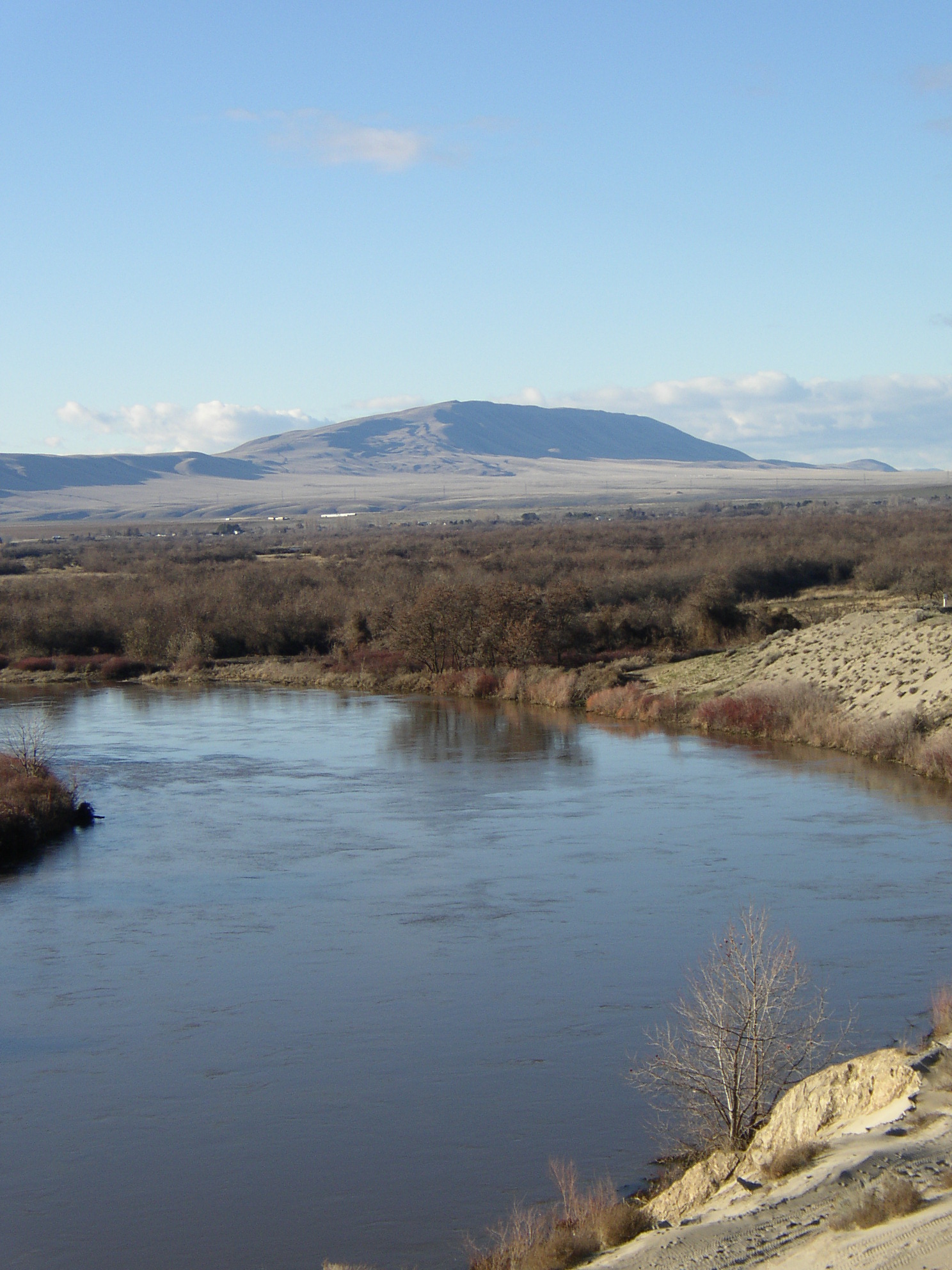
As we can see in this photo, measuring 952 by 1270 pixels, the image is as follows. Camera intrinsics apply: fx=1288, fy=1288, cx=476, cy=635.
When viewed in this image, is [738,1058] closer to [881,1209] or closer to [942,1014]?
[881,1209]

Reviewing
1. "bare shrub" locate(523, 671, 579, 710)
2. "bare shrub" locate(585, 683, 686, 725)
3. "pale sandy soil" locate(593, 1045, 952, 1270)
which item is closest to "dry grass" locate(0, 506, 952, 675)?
"bare shrub" locate(523, 671, 579, 710)

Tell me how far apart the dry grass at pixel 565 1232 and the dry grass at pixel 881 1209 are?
1816 millimetres

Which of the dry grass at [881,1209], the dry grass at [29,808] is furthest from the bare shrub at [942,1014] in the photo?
the dry grass at [29,808]

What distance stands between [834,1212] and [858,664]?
101 feet

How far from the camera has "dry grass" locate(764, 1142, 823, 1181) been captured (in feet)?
34.2

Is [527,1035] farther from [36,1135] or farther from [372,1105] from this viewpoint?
[36,1135]

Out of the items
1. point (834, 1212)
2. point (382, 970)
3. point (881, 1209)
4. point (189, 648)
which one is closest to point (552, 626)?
point (189, 648)

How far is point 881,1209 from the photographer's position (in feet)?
30.3

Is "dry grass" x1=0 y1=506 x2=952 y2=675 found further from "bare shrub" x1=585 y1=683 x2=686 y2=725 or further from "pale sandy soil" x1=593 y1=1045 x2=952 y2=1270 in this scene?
"pale sandy soil" x1=593 y1=1045 x2=952 y2=1270

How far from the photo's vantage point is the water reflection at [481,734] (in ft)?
115

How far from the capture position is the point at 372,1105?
547 inches

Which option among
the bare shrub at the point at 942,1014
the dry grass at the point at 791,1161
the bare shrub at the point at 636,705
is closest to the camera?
the dry grass at the point at 791,1161

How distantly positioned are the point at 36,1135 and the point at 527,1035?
5626 millimetres

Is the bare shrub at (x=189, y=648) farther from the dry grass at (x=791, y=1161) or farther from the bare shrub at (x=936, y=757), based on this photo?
the dry grass at (x=791, y=1161)
